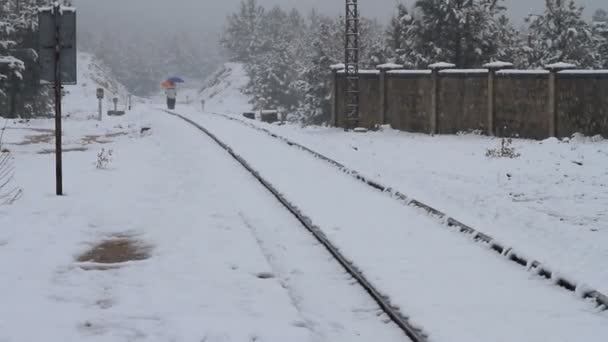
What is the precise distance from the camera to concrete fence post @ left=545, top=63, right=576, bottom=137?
2180 cm

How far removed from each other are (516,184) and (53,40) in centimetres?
871

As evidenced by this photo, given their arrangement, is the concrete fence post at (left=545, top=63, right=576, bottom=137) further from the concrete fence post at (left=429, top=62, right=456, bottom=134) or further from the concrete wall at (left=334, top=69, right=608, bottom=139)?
the concrete fence post at (left=429, top=62, right=456, bottom=134)

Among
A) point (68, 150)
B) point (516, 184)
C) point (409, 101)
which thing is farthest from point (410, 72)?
point (516, 184)

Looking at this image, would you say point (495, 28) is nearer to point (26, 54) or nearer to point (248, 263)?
point (26, 54)

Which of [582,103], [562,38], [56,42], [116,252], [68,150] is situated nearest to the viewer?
[116,252]

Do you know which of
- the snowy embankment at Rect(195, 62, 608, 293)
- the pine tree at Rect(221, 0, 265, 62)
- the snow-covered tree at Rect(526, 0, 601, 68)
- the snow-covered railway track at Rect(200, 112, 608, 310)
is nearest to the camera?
the snow-covered railway track at Rect(200, 112, 608, 310)

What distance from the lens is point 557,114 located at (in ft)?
72.3

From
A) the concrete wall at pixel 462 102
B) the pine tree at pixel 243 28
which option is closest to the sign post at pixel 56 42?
the concrete wall at pixel 462 102

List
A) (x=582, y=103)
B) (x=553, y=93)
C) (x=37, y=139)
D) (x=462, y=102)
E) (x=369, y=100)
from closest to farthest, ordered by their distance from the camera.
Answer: (x=582, y=103)
(x=553, y=93)
(x=462, y=102)
(x=37, y=139)
(x=369, y=100)

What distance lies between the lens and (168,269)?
26.8ft

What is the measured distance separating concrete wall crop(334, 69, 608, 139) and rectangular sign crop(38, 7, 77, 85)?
559 inches

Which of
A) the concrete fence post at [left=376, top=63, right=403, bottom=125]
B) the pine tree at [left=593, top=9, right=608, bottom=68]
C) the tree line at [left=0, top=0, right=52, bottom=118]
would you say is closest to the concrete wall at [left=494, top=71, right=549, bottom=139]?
the concrete fence post at [left=376, top=63, right=403, bottom=125]

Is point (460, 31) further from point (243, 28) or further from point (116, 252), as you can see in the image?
point (243, 28)

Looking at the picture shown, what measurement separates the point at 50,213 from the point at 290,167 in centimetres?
684
